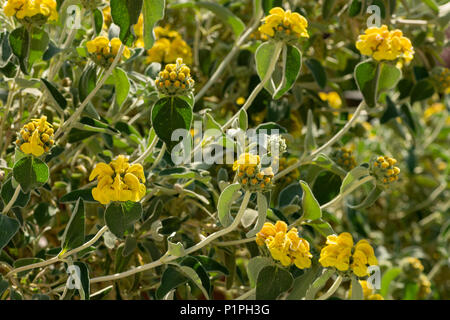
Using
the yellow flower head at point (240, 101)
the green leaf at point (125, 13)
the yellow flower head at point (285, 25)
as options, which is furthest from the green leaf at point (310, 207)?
the yellow flower head at point (240, 101)

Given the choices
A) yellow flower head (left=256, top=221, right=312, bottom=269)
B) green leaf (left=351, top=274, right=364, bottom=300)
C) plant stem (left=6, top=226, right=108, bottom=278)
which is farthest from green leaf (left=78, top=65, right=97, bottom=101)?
green leaf (left=351, top=274, right=364, bottom=300)

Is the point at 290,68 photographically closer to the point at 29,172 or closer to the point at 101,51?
the point at 101,51

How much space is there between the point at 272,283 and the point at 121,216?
0.22m

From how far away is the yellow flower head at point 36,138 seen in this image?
73 centimetres

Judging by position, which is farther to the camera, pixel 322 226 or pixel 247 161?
pixel 322 226

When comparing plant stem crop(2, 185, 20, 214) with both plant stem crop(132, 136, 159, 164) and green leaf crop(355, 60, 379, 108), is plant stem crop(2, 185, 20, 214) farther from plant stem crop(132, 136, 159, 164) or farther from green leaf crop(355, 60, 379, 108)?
green leaf crop(355, 60, 379, 108)

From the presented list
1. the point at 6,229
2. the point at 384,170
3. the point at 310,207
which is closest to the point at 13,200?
the point at 6,229

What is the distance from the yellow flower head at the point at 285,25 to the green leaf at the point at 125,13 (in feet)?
0.58

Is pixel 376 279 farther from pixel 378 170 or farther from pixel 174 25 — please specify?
pixel 174 25

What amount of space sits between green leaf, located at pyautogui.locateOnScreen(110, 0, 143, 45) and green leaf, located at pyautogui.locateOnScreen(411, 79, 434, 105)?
65 cm

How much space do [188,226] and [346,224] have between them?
2.41ft

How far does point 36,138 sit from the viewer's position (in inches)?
28.8

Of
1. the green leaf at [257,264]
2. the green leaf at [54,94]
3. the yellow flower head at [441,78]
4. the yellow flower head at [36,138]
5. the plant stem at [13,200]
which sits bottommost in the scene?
the green leaf at [257,264]

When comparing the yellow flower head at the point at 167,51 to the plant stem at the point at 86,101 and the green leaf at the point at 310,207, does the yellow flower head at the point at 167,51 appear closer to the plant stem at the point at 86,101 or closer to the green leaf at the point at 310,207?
the plant stem at the point at 86,101
